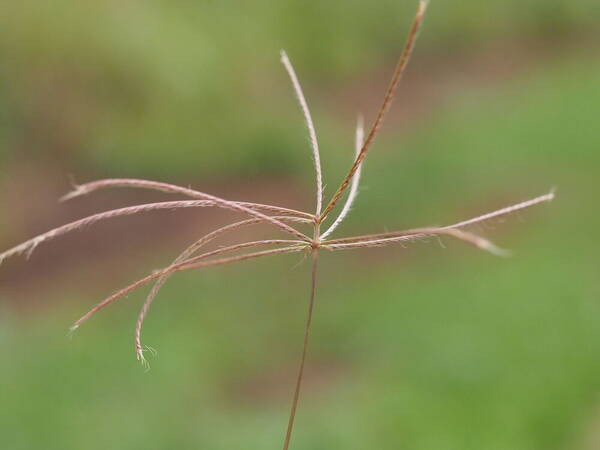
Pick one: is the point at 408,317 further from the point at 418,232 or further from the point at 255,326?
the point at 418,232

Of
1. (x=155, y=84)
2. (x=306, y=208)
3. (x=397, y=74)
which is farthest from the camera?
(x=155, y=84)

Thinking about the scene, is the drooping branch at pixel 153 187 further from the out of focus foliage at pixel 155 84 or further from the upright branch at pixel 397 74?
the out of focus foliage at pixel 155 84

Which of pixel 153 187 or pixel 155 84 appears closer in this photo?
pixel 153 187

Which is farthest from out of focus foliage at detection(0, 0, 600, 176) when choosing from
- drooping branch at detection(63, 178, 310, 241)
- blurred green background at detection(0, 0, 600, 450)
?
drooping branch at detection(63, 178, 310, 241)

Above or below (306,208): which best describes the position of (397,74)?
above

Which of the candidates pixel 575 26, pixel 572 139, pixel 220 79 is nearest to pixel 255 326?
pixel 572 139

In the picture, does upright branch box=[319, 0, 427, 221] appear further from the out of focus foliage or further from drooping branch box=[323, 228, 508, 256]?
the out of focus foliage

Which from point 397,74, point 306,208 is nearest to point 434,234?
point 397,74

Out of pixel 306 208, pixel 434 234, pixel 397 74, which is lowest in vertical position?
pixel 306 208

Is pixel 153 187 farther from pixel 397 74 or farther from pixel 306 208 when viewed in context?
pixel 306 208

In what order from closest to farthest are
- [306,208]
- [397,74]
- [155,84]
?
[397,74], [306,208], [155,84]
